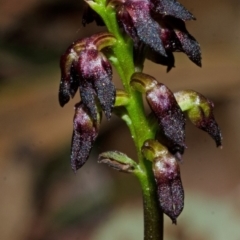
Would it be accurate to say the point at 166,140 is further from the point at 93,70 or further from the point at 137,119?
the point at 93,70

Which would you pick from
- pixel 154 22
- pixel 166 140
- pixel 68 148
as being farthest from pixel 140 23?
pixel 68 148

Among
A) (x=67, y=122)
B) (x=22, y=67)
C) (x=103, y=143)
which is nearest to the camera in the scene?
(x=103, y=143)

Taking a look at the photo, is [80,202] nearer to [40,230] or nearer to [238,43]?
[40,230]

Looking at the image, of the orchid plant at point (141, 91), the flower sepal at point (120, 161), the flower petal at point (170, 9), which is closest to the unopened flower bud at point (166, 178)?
the orchid plant at point (141, 91)

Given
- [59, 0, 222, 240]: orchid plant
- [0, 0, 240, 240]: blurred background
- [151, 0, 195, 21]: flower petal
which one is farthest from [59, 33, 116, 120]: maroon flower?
[0, 0, 240, 240]: blurred background

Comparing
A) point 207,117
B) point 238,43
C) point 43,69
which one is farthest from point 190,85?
point 207,117

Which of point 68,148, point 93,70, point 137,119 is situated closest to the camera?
point 93,70
